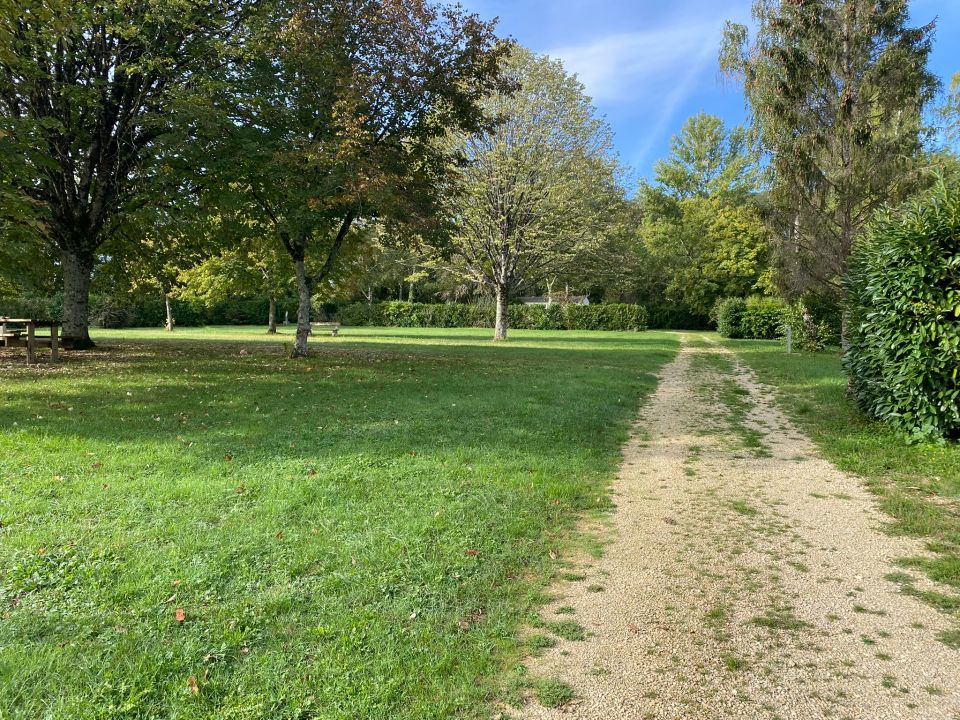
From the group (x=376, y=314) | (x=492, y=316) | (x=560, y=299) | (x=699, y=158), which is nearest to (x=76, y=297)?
(x=492, y=316)

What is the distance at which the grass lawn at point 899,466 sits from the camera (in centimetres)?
404

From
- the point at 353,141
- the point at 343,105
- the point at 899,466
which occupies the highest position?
the point at 343,105

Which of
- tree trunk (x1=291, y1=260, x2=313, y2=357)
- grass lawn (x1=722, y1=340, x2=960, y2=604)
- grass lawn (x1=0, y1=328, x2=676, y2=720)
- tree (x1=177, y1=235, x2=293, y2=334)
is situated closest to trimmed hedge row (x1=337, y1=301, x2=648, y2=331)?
tree (x1=177, y1=235, x2=293, y2=334)

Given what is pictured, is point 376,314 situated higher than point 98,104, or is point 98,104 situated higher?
point 98,104

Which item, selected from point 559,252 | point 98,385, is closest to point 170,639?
point 98,385

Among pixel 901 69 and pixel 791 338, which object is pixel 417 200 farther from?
pixel 791 338

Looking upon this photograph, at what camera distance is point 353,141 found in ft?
36.3

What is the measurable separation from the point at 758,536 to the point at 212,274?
3016 centimetres

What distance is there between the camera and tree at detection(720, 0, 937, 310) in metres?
17.3

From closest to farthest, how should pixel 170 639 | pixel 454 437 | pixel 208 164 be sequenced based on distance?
pixel 170 639
pixel 454 437
pixel 208 164

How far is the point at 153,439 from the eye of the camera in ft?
21.1

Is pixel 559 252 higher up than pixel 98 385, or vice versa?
pixel 559 252

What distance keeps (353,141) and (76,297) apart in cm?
1005

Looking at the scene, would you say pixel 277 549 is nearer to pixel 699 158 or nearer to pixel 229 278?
pixel 229 278
